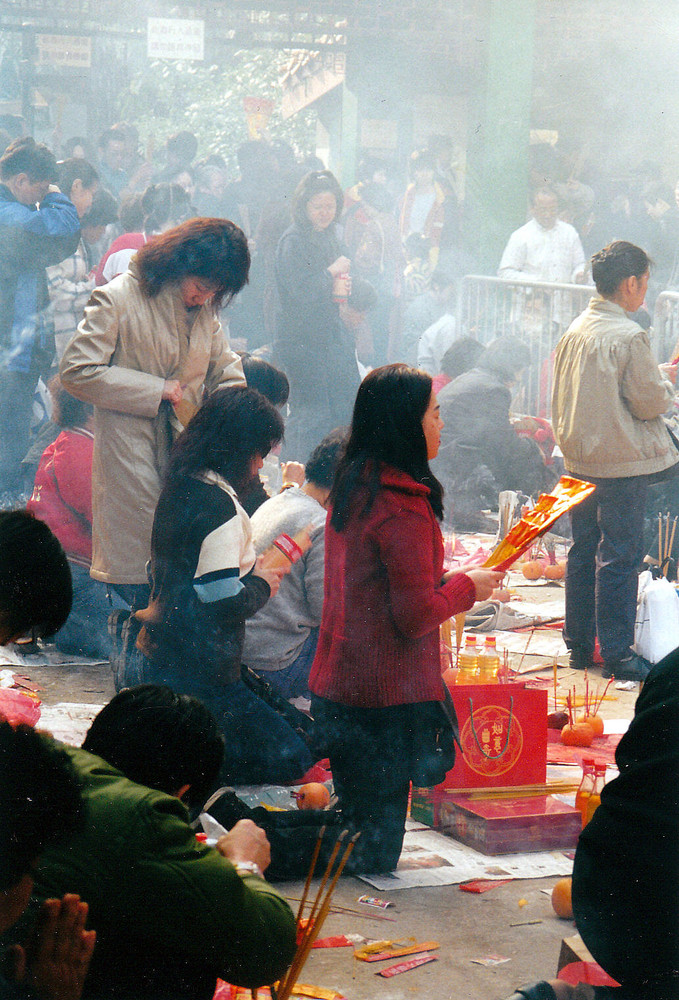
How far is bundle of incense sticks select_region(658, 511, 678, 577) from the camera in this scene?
5418 mm

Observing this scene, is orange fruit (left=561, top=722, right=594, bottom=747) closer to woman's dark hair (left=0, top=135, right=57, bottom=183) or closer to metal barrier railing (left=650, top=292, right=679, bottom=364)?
woman's dark hair (left=0, top=135, right=57, bottom=183)

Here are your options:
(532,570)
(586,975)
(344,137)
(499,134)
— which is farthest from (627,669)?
(499,134)

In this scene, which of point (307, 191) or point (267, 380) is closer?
point (267, 380)

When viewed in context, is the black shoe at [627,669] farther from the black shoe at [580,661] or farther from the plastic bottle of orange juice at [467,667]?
the plastic bottle of orange juice at [467,667]

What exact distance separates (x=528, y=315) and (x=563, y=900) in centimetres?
579

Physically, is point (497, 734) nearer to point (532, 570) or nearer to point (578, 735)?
point (578, 735)

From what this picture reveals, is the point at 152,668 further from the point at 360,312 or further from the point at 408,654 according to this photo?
the point at 360,312

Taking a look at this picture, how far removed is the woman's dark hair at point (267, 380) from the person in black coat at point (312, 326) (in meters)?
1.31

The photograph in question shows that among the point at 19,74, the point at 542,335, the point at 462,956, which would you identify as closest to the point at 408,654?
the point at 462,956

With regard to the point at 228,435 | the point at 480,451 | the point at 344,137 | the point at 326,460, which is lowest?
the point at 480,451

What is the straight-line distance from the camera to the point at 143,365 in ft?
11.8

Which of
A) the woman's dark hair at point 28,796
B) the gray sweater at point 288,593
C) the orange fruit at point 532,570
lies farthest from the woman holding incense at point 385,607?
the orange fruit at point 532,570

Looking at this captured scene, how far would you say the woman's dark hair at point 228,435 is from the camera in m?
3.15

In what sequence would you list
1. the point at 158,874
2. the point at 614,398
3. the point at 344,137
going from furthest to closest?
the point at 344,137, the point at 614,398, the point at 158,874
